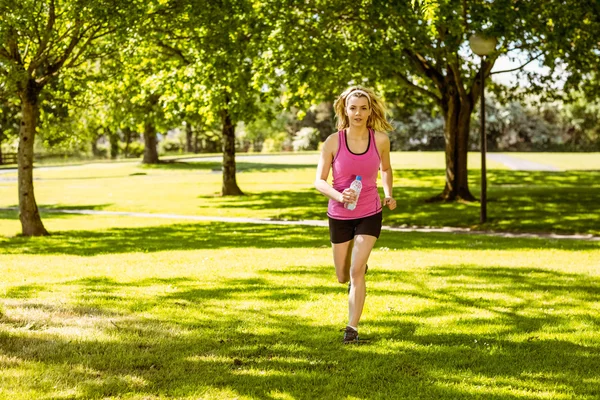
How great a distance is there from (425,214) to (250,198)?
365 inches

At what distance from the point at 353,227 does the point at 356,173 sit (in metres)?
0.48

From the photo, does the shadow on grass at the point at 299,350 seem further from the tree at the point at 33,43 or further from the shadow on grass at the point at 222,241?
the tree at the point at 33,43

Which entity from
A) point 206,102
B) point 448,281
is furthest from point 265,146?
point 448,281

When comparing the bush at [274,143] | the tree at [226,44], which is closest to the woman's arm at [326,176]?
the tree at [226,44]

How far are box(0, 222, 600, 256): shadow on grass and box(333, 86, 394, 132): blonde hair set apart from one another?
312 inches

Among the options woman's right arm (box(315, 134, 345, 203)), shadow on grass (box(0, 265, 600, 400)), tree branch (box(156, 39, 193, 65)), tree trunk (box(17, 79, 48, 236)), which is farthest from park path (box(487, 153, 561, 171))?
woman's right arm (box(315, 134, 345, 203))

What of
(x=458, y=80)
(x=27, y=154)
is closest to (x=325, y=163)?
(x=27, y=154)

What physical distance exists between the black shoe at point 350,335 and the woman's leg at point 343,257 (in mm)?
489

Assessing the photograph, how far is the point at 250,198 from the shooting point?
93.9ft

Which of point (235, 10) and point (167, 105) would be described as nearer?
point (235, 10)

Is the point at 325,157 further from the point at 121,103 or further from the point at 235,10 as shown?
the point at 121,103

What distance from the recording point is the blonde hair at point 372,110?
636cm

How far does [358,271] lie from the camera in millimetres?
6344

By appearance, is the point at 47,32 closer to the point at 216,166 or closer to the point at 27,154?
the point at 27,154
